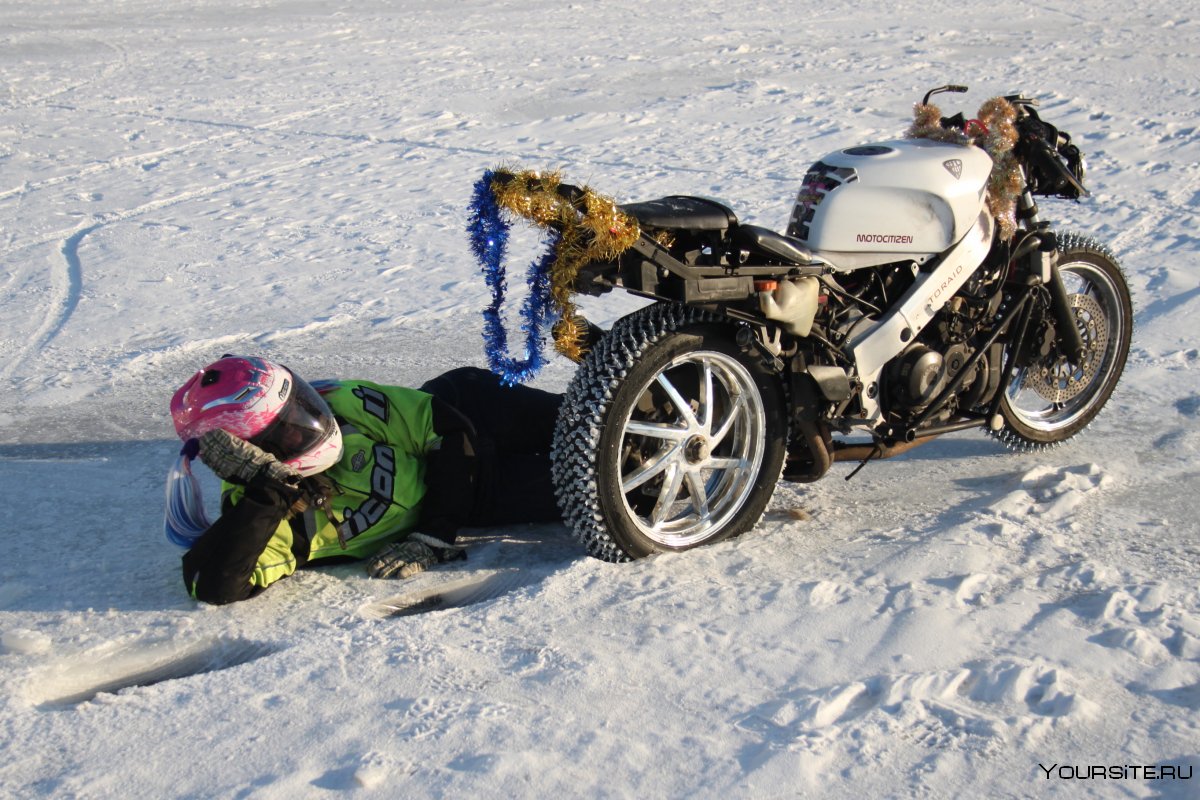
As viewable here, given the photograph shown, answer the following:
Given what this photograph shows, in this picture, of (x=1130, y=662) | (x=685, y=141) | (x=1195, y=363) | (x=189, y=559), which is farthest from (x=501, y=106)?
(x=1130, y=662)

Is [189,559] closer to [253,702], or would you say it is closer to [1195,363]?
[253,702]

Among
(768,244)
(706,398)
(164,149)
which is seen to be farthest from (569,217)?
(164,149)

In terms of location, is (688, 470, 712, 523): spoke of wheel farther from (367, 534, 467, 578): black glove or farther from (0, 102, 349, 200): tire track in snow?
(0, 102, 349, 200): tire track in snow

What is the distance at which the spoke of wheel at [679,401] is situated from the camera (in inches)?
154

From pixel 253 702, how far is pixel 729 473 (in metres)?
1.82

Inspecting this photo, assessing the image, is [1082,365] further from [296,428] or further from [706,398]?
[296,428]

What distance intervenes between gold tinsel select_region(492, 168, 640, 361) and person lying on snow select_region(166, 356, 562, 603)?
0.95 metres

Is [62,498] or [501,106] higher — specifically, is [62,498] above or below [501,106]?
below

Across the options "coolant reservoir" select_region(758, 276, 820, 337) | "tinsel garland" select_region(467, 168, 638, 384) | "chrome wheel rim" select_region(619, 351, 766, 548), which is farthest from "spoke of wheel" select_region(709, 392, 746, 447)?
"tinsel garland" select_region(467, 168, 638, 384)

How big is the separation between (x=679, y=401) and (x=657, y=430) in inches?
4.8

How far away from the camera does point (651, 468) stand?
401cm

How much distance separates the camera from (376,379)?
6.05 meters

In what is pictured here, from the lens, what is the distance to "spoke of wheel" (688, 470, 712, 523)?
4090mm

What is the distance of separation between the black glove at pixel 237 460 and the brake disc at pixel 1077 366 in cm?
315
